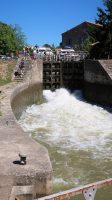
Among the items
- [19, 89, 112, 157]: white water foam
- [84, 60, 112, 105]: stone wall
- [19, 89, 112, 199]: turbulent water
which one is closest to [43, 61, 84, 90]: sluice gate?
[84, 60, 112, 105]: stone wall

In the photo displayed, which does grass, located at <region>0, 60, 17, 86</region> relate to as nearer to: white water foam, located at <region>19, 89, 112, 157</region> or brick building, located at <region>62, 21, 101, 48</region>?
white water foam, located at <region>19, 89, 112, 157</region>

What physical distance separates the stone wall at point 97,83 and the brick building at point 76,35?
24016 mm

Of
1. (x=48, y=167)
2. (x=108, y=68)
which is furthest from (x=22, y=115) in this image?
(x=48, y=167)

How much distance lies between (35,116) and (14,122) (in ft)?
23.6

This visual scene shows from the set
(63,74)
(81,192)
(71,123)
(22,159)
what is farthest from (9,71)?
(81,192)

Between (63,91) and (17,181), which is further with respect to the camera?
(63,91)

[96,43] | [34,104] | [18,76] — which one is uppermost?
[96,43]

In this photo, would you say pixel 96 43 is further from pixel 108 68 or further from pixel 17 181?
pixel 17 181

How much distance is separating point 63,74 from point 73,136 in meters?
14.5

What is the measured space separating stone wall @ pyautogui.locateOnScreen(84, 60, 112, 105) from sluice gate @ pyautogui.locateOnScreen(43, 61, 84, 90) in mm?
1206

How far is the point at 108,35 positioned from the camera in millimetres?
29281

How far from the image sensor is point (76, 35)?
2068 inches

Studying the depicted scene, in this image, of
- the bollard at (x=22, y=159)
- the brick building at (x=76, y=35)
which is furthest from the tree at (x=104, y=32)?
the bollard at (x=22, y=159)

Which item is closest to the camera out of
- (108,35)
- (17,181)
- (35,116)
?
(17,181)
